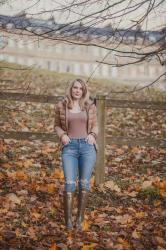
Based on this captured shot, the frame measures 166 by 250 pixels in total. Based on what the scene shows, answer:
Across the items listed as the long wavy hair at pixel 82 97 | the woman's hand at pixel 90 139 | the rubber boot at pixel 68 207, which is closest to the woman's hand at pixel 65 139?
the woman's hand at pixel 90 139

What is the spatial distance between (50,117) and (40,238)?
8.15m

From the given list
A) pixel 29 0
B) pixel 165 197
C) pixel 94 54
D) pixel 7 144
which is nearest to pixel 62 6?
pixel 29 0

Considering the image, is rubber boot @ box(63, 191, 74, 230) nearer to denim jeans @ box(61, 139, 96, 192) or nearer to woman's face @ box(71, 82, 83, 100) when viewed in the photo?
denim jeans @ box(61, 139, 96, 192)

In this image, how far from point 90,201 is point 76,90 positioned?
1813 mm

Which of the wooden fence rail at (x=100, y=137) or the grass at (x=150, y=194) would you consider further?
the wooden fence rail at (x=100, y=137)

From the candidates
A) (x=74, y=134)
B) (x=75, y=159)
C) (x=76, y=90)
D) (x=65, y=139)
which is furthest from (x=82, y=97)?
(x=75, y=159)

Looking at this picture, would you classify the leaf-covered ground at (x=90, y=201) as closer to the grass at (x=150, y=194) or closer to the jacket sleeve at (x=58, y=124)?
the grass at (x=150, y=194)

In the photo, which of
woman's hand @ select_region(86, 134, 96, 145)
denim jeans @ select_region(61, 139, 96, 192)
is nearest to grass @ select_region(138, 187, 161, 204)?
denim jeans @ select_region(61, 139, 96, 192)

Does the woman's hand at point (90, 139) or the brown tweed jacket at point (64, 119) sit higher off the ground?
the brown tweed jacket at point (64, 119)

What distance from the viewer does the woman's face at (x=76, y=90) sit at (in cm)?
527

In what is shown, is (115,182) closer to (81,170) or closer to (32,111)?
(81,170)

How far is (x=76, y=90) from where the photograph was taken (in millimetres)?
5281

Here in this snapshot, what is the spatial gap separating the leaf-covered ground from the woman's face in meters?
1.50

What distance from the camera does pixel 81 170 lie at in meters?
5.38
